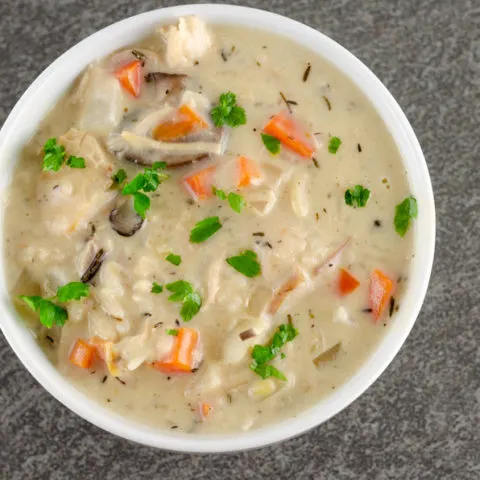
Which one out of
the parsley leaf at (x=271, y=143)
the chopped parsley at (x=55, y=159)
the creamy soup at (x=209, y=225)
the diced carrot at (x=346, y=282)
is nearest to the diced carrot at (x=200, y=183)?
the creamy soup at (x=209, y=225)

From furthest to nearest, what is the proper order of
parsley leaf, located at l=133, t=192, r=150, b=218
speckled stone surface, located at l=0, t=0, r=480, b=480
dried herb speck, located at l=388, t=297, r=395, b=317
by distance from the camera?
speckled stone surface, located at l=0, t=0, r=480, b=480, dried herb speck, located at l=388, t=297, r=395, b=317, parsley leaf, located at l=133, t=192, r=150, b=218

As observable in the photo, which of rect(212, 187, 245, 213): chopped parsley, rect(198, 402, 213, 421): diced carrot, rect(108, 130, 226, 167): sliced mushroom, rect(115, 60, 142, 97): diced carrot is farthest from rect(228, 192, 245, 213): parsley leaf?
rect(198, 402, 213, 421): diced carrot

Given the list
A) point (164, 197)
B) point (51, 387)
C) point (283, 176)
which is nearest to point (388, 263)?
point (283, 176)

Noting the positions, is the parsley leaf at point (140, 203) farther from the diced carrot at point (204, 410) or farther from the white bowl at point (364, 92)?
the diced carrot at point (204, 410)

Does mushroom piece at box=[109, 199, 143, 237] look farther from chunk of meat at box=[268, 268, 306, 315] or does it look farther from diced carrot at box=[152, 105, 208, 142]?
chunk of meat at box=[268, 268, 306, 315]

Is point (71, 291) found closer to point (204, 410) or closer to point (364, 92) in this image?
point (204, 410)

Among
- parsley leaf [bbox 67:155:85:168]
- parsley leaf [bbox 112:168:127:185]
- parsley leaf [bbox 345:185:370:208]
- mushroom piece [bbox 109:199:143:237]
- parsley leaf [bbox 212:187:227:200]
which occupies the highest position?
parsley leaf [bbox 67:155:85:168]

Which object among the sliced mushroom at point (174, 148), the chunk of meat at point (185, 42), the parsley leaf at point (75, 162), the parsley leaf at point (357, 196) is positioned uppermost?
the chunk of meat at point (185, 42)
